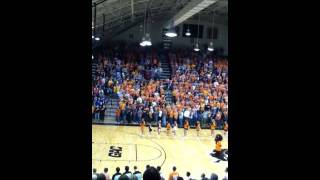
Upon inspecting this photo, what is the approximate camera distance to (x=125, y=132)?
1256 cm

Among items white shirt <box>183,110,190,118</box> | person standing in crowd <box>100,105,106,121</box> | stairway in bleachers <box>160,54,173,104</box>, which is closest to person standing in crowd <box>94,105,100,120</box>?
person standing in crowd <box>100,105,106,121</box>

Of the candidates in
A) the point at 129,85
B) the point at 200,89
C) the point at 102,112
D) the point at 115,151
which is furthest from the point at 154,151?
the point at 200,89

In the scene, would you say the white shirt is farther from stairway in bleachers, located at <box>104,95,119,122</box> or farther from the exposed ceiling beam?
the exposed ceiling beam

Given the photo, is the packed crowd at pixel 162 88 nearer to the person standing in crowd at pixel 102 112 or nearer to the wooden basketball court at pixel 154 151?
the person standing in crowd at pixel 102 112

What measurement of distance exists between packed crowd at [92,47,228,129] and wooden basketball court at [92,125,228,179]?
567mm

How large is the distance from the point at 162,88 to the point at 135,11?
139 inches

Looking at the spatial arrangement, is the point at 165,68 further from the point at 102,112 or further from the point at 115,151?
the point at 115,151

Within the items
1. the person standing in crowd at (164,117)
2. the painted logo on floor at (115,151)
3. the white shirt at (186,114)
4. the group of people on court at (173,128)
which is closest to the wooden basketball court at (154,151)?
the painted logo on floor at (115,151)

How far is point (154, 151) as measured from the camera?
1076cm

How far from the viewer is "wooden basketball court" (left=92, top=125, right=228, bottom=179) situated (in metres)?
9.40

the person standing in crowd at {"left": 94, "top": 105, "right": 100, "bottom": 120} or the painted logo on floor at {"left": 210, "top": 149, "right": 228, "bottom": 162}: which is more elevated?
the person standing in crowd at {"left": 94, "top": 105, "right": 100, "bottom": 120}

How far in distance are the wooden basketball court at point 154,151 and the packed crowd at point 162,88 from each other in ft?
1.86
